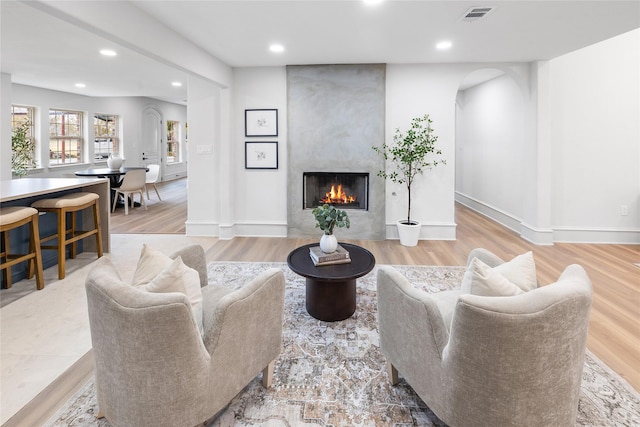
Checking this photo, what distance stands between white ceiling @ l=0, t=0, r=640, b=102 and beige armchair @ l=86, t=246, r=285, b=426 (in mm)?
1922

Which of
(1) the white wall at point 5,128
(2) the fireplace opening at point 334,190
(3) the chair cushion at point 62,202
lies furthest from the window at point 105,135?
(2) the fireplace opening at point 334,190

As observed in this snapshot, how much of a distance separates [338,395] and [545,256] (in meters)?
3.73

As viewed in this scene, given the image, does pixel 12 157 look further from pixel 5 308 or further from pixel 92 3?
pixel 92 3

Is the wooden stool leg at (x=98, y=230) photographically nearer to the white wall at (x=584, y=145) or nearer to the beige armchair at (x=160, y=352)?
the beige armchair at (x=160, y=352)

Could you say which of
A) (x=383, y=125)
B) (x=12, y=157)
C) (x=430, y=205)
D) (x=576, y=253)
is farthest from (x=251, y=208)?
(x=12, y=157)

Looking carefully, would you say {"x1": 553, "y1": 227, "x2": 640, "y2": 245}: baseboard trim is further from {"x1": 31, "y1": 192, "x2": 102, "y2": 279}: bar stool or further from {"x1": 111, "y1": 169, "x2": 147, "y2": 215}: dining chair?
{"x1": 111, "y1": 169, "x2": 147, "y2": 215}: dining chair

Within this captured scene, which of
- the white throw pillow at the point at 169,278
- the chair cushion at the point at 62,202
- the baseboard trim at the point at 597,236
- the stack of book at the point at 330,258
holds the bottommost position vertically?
the baseboard trim at the point at 597,236

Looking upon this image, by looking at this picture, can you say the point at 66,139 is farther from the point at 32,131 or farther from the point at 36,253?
the point at 36,253

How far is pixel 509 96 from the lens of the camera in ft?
19.8

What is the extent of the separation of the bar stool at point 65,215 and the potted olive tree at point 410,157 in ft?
11.9

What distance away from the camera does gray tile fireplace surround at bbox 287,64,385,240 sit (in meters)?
5.17

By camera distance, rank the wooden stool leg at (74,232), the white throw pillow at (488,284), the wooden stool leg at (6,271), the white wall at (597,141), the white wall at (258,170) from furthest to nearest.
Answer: the white wall at (258,170) → the white wall at (597,141) → the wooden stool leg at (74,232) → the wooden stool leg at (6,271) → the white throw pillow at (488,284)

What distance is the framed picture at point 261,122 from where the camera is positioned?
5.37 meters

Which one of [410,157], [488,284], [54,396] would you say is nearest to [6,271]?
[54,396]
